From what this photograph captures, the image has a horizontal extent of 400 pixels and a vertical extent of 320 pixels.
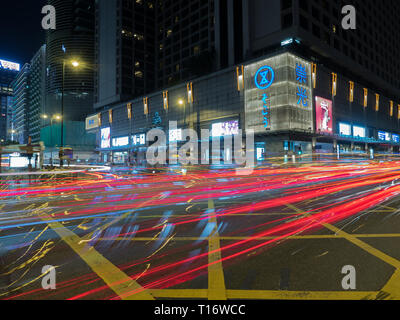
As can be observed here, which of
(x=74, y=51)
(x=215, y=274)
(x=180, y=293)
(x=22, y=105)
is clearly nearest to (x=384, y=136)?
(x=215, y=274)

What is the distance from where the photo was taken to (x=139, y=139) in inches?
2603

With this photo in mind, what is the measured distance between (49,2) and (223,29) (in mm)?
107449

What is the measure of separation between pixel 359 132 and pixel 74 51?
114m

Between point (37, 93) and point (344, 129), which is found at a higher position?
point (37, 93)

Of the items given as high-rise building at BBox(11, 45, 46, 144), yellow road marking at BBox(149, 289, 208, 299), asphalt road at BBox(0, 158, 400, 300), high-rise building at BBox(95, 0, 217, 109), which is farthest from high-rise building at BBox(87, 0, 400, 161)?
high-rise building at BBox(11, 45, 46, 144)

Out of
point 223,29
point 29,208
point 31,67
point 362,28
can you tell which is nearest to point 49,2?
point 31,67

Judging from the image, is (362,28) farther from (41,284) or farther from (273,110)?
(41,284)

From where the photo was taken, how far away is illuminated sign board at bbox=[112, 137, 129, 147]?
70044mm

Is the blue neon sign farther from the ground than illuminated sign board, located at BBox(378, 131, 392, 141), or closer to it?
farther from the ground

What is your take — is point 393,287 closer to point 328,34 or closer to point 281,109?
point 281,109

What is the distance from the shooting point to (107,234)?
572cm

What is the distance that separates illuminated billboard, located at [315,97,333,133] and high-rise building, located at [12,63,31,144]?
17880 cm

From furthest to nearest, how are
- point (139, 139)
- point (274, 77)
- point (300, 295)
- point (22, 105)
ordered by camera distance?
point (22, 105), point (139, 139), point (274, 77), point (300, 295)

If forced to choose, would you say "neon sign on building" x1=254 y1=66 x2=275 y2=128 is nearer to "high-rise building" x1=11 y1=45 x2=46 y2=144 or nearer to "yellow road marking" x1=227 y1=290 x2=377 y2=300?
"yellow road marking" x1=227 y1=290 x2=377 y2=300
